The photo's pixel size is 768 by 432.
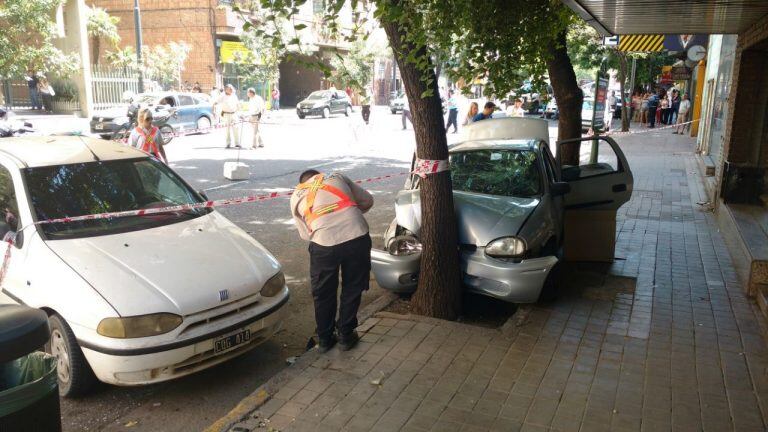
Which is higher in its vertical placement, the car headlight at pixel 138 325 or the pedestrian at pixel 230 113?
the pedestrian at pixel 230 113

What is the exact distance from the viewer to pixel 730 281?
6.45 m

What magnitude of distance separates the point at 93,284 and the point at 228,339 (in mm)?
957

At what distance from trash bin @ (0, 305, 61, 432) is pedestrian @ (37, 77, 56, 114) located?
2955cm

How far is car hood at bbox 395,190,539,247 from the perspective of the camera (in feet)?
17.5

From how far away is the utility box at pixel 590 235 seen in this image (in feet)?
22.9

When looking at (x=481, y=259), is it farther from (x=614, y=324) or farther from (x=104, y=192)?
(x=104, y=192)

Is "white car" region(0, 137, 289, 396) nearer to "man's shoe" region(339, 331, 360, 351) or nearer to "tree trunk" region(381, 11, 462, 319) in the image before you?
"man's shoe" region(339, 331, 360, 351)

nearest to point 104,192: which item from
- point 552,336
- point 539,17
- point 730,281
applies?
point 552,336

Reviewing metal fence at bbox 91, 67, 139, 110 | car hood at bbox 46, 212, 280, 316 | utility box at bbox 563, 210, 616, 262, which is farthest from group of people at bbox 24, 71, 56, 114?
utility box at bbox 563, 210, 616, 262

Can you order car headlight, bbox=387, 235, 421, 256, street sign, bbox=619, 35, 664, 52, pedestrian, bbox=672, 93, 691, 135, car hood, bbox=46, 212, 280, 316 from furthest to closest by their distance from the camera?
pedestrian, bbox=672, 93, 691, 135
street sign, bbox=619, 35, 664, 52
car headlight, bbox=387, 235, 421, 256
car hood, bbox=46, 212, 280, 316

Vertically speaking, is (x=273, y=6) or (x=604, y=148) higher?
(x=273, y=6)

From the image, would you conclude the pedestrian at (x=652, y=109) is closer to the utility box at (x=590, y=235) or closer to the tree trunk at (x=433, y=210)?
the utility box at (x=590, y=235)

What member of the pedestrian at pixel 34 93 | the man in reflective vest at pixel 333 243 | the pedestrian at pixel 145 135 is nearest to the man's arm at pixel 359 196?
the man in reflective vest at pixel 333 243

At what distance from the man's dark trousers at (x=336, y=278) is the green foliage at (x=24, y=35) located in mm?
20522
